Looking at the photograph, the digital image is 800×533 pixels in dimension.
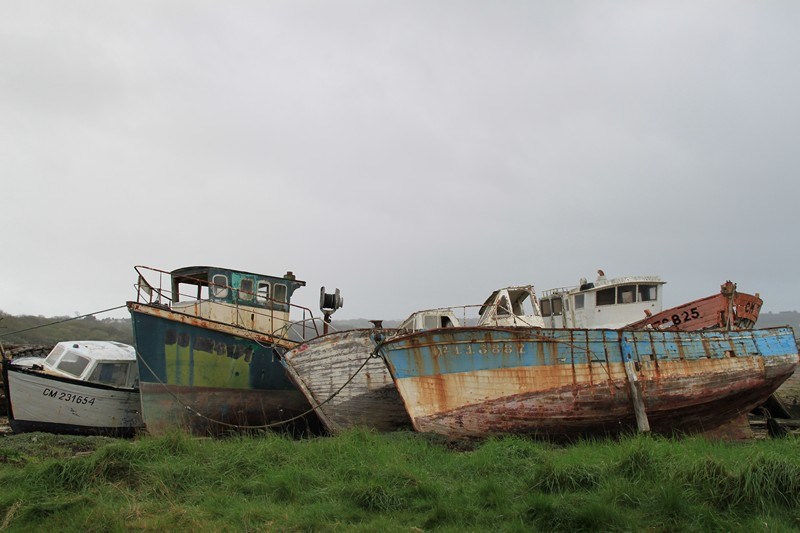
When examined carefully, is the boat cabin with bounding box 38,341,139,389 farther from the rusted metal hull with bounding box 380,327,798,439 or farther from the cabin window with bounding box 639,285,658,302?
the cabin window with bounding box 639,285,658,302

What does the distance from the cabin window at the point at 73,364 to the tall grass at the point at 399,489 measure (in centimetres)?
619

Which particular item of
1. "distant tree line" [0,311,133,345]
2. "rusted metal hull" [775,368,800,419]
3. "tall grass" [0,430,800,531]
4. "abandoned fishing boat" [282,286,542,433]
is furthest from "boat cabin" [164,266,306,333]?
"distant tree line" [0,311,133,345]

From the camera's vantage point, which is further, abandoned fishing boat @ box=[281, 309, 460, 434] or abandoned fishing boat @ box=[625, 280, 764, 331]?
abandoned fishing boat @ box=[625, 280, 764, 331]

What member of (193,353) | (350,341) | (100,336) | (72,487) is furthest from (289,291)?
(100,336)

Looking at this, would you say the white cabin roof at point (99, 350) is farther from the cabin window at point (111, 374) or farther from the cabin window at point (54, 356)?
the cabin window at point (111, 374)

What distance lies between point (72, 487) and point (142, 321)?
740 centimetres

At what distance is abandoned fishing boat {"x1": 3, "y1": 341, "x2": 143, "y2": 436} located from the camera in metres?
13.6

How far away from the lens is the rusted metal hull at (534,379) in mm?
10875

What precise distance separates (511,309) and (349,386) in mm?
4106

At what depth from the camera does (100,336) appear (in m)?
48.6

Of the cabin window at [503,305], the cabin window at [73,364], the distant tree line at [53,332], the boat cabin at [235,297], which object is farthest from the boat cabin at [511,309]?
the distant tree line at [53,332]

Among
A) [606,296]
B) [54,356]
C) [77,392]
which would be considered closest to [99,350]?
[54,356]

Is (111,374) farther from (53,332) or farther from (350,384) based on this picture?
(53,332)

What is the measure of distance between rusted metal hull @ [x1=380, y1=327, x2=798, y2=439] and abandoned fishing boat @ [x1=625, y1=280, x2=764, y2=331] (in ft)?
7.92
